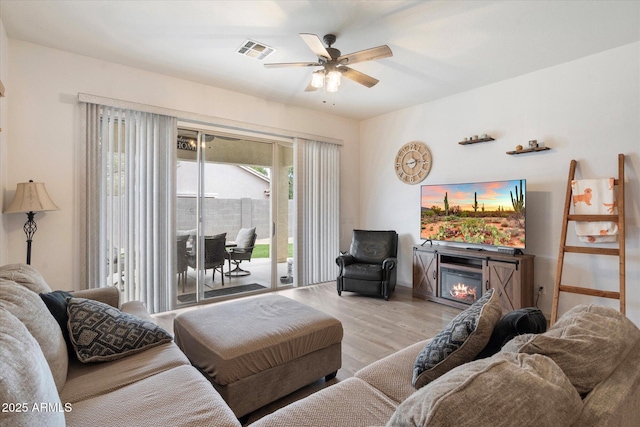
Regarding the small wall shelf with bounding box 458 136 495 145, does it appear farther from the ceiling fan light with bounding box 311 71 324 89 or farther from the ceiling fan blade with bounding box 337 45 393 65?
the ceiling fan light with bounding box 311 71 324 89

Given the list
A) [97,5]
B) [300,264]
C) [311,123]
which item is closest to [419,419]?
[97,5]

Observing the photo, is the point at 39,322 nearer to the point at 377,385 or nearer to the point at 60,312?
the point at 60,312

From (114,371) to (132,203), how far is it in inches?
93.7

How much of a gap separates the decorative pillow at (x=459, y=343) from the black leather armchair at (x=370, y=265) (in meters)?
2.86

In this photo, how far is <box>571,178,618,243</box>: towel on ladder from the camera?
118 inches

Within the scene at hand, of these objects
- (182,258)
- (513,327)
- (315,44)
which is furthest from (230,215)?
(513,327)

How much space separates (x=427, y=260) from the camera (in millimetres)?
4246

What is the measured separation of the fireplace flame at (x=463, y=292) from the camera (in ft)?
12.6

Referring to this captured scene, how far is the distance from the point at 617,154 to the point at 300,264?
395 cm

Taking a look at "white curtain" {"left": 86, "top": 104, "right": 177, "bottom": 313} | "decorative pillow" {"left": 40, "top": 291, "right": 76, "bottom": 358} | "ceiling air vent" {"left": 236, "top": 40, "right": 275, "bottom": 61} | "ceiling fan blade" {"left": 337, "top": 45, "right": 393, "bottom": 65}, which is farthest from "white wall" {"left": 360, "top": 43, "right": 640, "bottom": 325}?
"decorative pillow" {"left": 40, "top": 291, "right": 76, "bottom": 358}

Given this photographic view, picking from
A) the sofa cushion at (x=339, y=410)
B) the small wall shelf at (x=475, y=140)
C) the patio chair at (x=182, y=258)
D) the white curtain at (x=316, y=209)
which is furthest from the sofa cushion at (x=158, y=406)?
the small wall shelf at (x=475, y=140)

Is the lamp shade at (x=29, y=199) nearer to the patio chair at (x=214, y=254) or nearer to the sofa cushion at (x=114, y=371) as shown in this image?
the patio chair at (x=214, y=254)

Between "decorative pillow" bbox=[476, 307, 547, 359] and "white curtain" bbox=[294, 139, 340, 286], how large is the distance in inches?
145

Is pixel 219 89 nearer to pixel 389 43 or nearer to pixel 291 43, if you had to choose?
pixel 291 43
